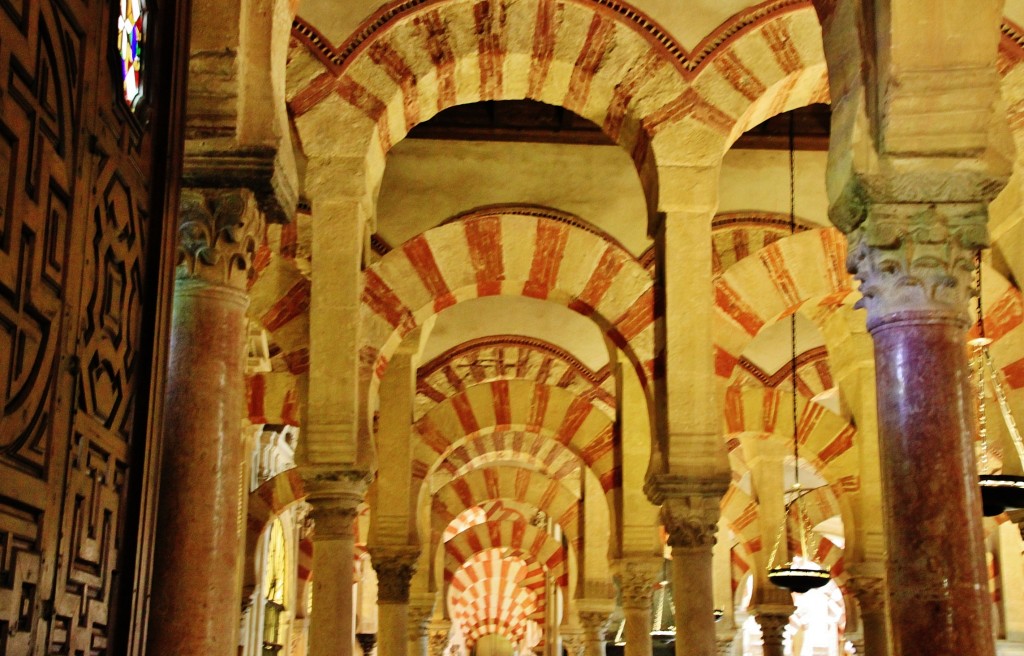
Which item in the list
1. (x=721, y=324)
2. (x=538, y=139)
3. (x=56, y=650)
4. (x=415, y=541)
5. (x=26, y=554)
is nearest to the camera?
(x=26, y=554)

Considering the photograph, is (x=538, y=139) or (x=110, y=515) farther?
(x=538, y=139)

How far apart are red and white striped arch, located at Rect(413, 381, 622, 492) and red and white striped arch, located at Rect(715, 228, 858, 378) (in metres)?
3.13

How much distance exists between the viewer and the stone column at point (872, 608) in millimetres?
11672

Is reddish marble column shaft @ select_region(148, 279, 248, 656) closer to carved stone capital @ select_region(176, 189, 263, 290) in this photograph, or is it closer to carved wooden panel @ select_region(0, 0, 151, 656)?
carved stone capital @ select_region(176, 189, 263, 290)

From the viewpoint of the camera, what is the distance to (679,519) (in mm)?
7969

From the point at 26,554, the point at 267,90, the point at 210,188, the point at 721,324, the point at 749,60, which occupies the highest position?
the point at 749,60

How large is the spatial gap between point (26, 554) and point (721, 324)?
7.67 metres

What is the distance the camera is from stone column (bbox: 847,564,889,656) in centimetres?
1167

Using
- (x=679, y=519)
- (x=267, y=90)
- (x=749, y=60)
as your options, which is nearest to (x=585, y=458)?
(x=679, y=519)

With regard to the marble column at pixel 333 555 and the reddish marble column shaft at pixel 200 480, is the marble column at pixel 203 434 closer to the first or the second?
the reddish marble column shaft at pixel 200 480

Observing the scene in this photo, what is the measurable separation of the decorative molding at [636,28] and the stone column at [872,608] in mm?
5563

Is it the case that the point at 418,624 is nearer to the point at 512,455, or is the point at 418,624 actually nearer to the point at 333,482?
the point at 512,455

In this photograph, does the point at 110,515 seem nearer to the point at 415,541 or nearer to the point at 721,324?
the point at 721,324

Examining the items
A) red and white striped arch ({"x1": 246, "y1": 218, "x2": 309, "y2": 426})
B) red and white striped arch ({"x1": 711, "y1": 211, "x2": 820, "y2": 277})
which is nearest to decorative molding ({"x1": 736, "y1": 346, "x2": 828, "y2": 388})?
red and white striped arch ({"x1": 711, "y1": 211, "x2": 820, "y2": 277})
